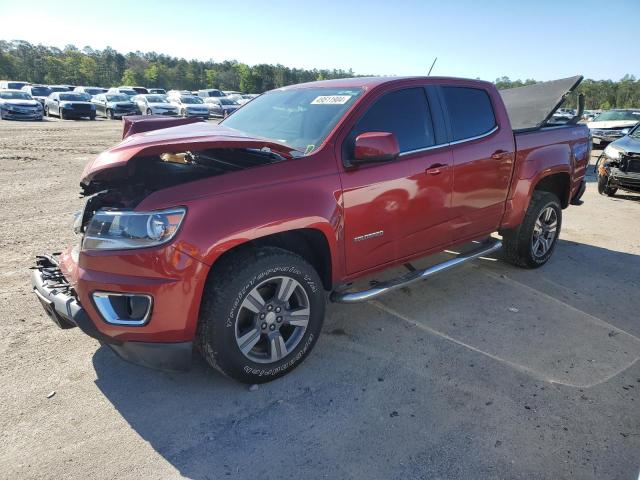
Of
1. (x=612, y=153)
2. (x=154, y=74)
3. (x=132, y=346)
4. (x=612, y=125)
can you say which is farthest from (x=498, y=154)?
(x=154, y=74)

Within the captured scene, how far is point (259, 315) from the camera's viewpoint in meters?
2.95

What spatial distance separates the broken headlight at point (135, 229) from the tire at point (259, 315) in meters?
0.42

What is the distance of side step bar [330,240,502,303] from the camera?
337cm

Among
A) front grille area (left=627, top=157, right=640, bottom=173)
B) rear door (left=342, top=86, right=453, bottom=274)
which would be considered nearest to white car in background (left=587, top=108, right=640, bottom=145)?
front grille area (left=627, top=157, right=640, bottom=173)

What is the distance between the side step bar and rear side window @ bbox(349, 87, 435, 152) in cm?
99

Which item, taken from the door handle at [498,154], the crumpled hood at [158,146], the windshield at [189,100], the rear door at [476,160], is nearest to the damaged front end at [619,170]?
the rear door at [476,160]

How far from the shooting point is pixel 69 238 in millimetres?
5590

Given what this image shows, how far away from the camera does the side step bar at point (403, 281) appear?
337 cm

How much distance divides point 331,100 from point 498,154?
1.73 m

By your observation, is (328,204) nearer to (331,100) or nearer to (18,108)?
(331,100)

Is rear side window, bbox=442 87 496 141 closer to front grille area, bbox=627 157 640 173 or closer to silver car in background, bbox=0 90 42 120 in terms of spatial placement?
front grille area, bbox=627 157 640 173

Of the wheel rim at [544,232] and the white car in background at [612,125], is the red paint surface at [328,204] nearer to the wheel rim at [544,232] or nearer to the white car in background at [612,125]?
the wheel rim at [544,232]

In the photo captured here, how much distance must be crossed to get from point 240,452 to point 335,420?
57 cm

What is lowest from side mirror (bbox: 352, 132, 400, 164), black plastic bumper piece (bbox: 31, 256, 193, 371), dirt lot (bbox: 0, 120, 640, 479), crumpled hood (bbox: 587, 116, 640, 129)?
dirt lot (bbox: 0, 120, 640, 479)
